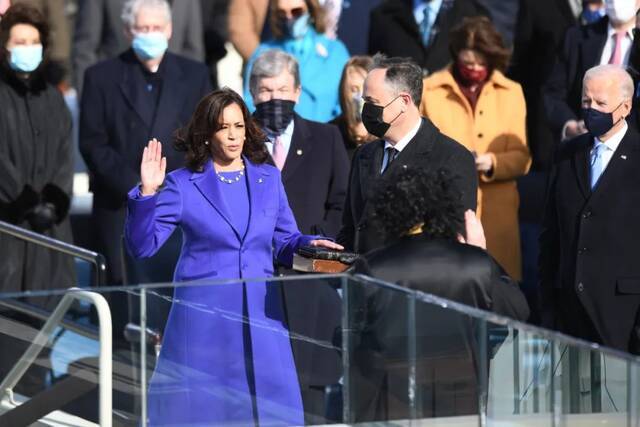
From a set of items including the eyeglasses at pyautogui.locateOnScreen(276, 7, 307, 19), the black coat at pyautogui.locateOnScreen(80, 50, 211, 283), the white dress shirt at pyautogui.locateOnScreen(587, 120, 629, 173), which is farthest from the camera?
the eyeglasses at pyautogui.locateOnScreen(276, 7, 307, 19)

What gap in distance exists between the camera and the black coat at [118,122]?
9.55m

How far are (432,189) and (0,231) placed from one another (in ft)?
12.4

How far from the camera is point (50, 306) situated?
6.63 metres

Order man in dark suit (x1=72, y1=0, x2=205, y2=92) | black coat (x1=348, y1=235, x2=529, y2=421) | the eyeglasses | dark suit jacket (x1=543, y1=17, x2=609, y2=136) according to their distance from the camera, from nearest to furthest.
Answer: black coat (x1=348, y1=235, x2=529, y2=421)
dark suit jacket (x1=543, y1=17, x2=609, y2=136)
the eyeglasses
man in dark suit (x1=72, y1=0, x2=205, y2=92)

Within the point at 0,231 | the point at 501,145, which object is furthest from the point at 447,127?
the point at 0,231

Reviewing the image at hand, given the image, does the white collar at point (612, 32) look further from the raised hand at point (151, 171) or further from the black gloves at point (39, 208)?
the raised hand at point (151, 171)

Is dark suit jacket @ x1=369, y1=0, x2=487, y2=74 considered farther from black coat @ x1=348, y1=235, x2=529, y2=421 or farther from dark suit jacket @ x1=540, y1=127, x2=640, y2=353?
black coat @ x1=348, y1=235, x2=529, y2=421

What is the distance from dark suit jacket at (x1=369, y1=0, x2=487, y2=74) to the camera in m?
10.4

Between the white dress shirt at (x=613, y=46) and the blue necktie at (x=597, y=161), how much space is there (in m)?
1.48

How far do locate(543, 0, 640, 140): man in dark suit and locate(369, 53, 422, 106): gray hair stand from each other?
2281 mm

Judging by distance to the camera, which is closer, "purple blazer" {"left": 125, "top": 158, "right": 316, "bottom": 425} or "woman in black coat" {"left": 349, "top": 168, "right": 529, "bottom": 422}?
"woman in black coat" {"left": 349, "top": 168, "right": 529, "bottom": 422}

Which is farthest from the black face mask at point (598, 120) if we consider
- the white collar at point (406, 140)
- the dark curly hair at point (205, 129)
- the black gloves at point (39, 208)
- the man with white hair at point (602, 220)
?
the black gloves at point (39, 208)

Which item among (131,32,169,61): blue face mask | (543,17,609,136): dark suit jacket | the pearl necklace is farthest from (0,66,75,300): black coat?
(543,17,609,136): dark suit jacket

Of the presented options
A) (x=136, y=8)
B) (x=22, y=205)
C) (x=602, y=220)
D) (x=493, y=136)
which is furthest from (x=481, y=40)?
(x=22, y=205)
